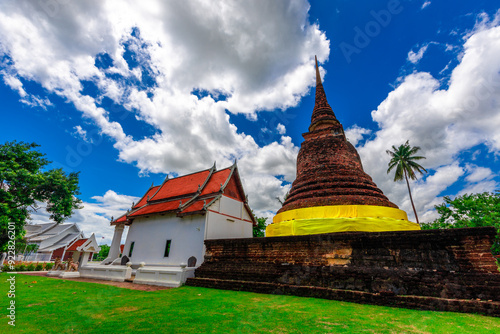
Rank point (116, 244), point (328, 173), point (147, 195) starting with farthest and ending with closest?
point (147, 195) → point (116, 244) → point (328, 173)

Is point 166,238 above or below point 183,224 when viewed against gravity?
below

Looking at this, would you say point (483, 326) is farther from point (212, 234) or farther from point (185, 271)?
point (212, 234)

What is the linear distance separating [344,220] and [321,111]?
28.8 ft

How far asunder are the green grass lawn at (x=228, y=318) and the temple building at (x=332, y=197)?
3444mm

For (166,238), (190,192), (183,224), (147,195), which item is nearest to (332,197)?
(183,224)

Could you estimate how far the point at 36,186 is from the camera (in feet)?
45.5

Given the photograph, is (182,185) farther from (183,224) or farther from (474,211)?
(474,211)

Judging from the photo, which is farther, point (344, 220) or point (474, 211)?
point (474, 211)

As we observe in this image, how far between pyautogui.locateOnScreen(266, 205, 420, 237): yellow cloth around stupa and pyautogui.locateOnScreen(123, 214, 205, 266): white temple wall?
16.6 feet

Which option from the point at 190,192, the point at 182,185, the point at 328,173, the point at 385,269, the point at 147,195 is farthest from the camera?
the point at 147,195

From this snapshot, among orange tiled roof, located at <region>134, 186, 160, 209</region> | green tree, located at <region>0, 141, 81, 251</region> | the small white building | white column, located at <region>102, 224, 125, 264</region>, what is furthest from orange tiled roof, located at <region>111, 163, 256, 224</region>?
green tree, located at <region>0, 141, 81, 251</region>

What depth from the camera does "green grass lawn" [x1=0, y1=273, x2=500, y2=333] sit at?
4098mm

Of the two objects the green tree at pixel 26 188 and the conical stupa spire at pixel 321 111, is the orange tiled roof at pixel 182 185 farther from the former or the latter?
the conical stupa spire at pixel 321 111

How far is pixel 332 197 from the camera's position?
33.4 feet
